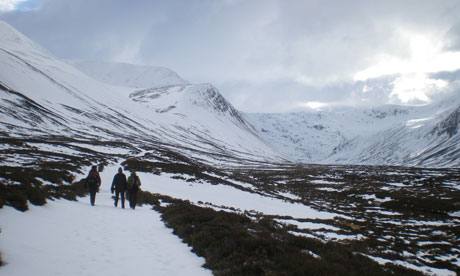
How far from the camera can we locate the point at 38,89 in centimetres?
12781

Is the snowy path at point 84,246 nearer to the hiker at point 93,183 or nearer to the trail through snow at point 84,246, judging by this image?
the trail through snow at point 84,246

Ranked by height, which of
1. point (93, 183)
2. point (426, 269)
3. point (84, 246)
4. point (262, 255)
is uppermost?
point (93, 183)

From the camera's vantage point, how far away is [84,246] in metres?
8.73

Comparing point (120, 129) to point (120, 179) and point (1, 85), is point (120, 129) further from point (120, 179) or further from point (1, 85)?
point (120, 179)

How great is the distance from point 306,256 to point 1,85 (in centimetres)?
12606

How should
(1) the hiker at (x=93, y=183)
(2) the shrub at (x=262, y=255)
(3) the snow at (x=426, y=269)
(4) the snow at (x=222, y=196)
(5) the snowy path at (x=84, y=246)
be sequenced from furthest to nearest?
(4) the snow at (x=222, y=196) < (1) the hiker at (x=93, y=183) < (3) the snow at (x=426, y=269) < (2) the shrub at (x=262, y=255) < (5) the snowy path at (x=84, y=246)

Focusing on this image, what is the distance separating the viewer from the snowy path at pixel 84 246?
6.86 metres

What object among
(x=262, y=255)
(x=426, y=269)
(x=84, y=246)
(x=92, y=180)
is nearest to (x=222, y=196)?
(x=92, y=180)

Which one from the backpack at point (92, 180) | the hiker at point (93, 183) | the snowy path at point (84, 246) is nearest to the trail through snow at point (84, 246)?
the snowy path at point (84, 246)

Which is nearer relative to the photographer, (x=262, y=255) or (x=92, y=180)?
(x=262, y=255)

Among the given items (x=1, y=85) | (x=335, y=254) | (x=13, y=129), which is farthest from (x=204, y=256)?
(x=1, y=85)

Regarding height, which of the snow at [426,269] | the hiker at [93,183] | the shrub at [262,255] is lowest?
the snow at [426,269]

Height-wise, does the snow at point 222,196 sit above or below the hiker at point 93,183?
below

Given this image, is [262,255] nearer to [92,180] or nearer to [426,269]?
[426,269]
